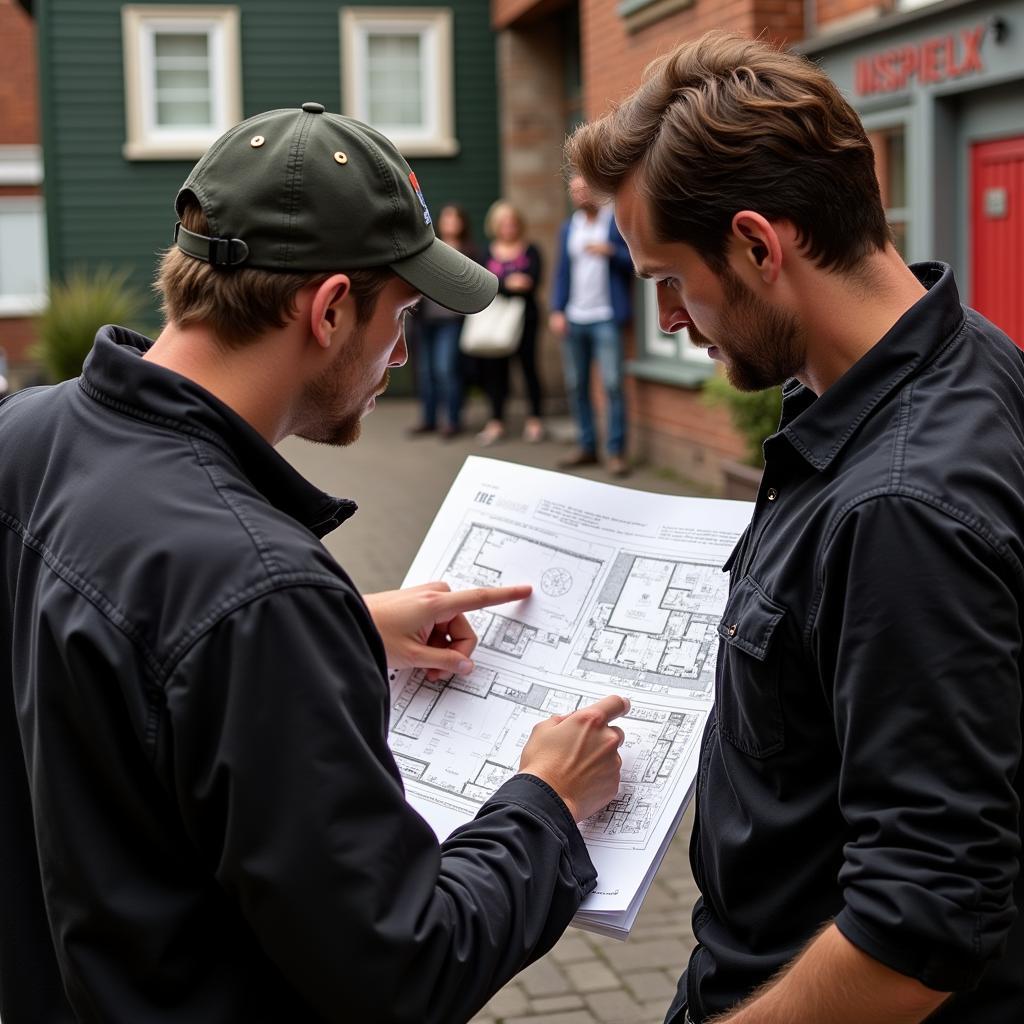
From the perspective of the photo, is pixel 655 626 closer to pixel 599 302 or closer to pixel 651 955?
pixel 651 955

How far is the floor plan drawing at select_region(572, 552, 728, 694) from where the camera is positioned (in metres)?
2.02

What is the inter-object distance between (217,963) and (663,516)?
97 centimetres

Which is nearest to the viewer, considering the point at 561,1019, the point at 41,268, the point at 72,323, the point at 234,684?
the point at 234,684

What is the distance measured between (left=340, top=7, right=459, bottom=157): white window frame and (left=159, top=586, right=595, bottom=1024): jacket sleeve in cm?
1623

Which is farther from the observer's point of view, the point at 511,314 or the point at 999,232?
the point at 511,314

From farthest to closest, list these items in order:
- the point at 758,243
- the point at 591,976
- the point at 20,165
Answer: the point at 20,165 < the point at 591,976 < the point at 758,243

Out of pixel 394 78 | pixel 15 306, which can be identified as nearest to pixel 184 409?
pixel 394 78

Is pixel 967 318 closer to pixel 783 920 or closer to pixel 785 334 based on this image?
pixel 785 334

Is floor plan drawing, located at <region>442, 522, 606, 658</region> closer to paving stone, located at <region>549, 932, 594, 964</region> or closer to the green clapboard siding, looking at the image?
paving stone, located at <region>549, 932, 594, 964</region>

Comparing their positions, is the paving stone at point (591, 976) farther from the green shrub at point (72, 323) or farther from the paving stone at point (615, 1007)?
the green shrub at point (72, 323)

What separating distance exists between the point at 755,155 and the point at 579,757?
78 centimetres

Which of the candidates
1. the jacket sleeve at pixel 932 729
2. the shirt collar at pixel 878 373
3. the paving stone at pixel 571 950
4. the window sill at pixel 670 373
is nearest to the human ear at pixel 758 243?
A: the shirt collar at pixel 878 373

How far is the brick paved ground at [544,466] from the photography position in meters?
3.85

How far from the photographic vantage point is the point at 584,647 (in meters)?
2.09
